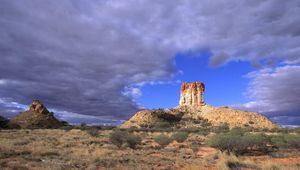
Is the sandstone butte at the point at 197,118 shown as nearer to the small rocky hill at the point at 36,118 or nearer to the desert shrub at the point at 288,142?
the small rocky hill at the point at 36,118

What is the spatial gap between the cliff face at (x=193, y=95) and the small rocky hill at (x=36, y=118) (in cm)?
7247

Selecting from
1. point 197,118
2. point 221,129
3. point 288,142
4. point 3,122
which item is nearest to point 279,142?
point 288,142

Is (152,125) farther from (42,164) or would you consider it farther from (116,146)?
(42,164)

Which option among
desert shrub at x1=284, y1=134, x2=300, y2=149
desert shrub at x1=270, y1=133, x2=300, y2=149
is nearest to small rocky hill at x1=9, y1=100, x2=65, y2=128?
desert shrub at x1=270, y1=133, x2=300, y2=149

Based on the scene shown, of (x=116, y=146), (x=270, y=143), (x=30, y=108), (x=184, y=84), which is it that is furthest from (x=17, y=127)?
(x=184, y=84)

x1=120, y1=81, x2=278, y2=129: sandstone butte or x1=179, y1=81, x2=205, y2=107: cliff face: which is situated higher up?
x1=179, y1=81, x2=205, y2=107: cliff face

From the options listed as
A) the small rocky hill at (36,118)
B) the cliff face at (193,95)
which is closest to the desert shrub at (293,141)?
the small rocky hill at (36,118)

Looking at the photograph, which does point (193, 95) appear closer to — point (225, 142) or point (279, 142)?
point (279, 142)

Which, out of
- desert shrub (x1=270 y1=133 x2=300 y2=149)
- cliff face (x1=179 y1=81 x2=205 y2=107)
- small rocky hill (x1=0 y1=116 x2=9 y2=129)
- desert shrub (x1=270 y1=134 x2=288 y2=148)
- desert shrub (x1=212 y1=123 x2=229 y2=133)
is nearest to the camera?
desert shrub (x1=270 y1=133 x2=300 y2=149)

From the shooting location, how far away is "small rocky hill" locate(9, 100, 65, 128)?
219 feet

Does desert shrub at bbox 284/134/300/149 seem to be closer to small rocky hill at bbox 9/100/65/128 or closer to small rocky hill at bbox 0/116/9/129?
small rocky hill at bbox 9/100/65/128

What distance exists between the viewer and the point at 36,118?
6931 centimetres

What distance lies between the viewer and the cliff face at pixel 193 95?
138 m

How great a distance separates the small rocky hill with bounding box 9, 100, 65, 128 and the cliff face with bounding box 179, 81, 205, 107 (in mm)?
72466
